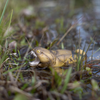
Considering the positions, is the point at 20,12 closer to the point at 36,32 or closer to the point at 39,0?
the point at 36,32

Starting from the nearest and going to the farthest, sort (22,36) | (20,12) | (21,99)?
(21,99) → (22,36) → (20,12)

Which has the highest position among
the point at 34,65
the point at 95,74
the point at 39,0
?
the point at 39,0

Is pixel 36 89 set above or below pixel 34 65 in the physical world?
below

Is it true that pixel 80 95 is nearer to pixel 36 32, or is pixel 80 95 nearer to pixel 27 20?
pixel 36 32

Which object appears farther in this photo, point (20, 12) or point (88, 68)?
point (20, 12)

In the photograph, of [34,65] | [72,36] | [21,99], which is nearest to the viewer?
[21,99]

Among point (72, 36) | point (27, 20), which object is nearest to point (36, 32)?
point (72, 36)

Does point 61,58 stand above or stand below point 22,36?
below

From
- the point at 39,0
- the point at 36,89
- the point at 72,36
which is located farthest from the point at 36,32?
the point at 39,0

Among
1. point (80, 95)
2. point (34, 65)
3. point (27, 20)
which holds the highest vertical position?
point (27, 20)
